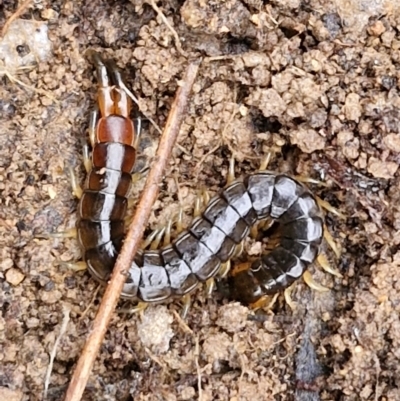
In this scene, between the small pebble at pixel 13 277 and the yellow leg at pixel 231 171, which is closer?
the small pebble at pixel 13 277

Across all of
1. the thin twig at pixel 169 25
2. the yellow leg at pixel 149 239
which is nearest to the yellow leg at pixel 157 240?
the yellow leg at pixel 149 239

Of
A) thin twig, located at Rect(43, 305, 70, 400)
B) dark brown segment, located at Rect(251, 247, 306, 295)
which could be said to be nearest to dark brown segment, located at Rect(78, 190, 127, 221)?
thin twig, located at Rect(43, 305, 70, 400)

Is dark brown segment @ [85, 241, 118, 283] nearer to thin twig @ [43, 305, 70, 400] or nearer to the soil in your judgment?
the soil

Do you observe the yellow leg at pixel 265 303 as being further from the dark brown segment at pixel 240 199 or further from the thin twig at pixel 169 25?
the thin twig at pixel 169 25

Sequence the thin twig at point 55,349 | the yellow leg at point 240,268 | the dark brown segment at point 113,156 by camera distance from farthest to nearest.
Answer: the yellow leg at point 240,268, the dark brown segment at point 113,156, the thin twig at point 55,349

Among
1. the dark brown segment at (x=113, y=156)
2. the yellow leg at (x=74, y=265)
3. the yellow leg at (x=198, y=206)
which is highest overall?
the dark brown segment at (x=113, y=156)

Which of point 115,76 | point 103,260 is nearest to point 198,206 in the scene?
point 103,260

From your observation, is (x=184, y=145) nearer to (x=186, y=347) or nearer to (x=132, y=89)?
(x=132, y=89)

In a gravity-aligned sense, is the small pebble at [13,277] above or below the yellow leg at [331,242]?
above
